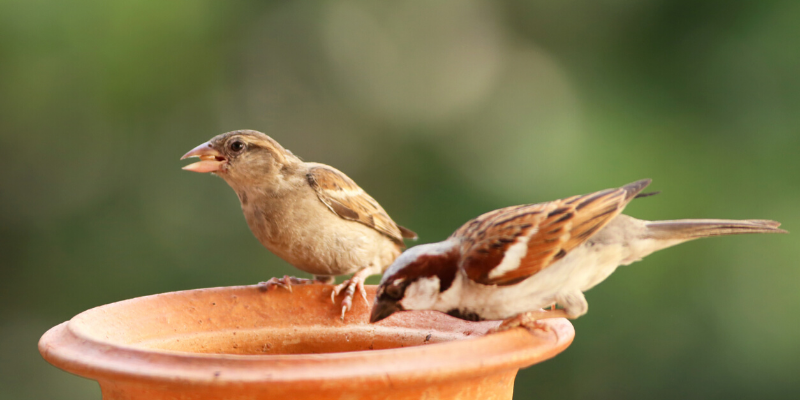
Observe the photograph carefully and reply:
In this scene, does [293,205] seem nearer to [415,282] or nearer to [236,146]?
[236,146]

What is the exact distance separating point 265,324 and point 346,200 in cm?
71

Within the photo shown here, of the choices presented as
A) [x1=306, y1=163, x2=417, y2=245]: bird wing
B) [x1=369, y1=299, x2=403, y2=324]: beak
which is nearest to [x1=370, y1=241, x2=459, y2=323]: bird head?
[x1=369, y1=299, x2=403, y2=324]: beak

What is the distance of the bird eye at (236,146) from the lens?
2.62 meters

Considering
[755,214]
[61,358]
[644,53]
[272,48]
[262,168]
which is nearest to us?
[61,358]

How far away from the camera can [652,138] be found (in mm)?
3395

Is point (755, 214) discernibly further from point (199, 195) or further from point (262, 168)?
point (199, 195)

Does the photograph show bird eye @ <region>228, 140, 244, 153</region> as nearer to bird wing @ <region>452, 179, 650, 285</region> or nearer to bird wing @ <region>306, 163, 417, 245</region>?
bird wing @ <region>306, 163, 417, 245</region>

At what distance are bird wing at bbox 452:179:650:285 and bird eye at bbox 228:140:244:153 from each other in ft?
3.45

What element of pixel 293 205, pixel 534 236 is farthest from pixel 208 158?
pixel 534 236

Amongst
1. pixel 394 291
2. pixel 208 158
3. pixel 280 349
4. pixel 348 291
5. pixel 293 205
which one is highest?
pixel 208 158

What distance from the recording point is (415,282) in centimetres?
183

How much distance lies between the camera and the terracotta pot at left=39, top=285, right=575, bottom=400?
138 cm

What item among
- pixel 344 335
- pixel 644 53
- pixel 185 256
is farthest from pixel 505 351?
pixel 185 256

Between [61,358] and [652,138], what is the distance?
2616 mm
